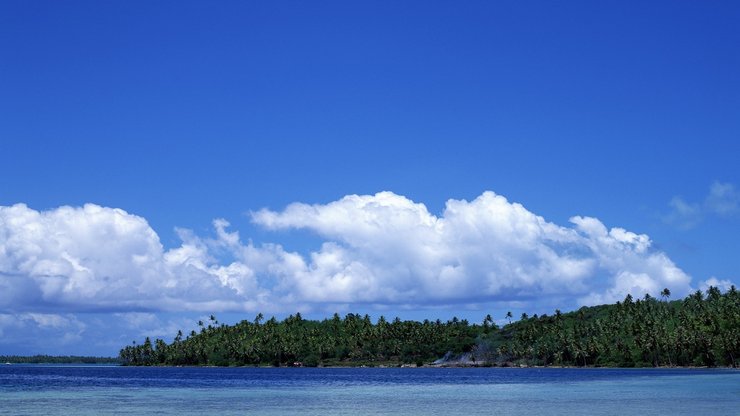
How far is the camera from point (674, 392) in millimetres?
111125

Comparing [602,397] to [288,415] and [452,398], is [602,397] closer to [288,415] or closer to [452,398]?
[452,398]

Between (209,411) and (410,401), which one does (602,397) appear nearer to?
(410,401)

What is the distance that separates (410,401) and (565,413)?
26.5 metres

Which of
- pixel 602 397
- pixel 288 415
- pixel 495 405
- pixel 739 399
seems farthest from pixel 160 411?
pixel 739 399

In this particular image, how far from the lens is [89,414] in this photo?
7819 cm

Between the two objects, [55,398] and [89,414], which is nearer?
[89,414]

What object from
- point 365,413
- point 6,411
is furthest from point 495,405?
point 6,411

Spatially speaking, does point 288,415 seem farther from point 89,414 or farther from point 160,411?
point 89,414

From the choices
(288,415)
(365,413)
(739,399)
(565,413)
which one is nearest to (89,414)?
(288,415)

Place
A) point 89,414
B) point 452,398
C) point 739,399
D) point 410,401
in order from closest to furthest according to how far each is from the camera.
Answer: point 89,414
point 739,399
point 410,401
point 452,398

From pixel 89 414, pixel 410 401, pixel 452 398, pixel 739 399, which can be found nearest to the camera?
pixel 89 414

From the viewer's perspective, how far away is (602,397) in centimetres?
10375

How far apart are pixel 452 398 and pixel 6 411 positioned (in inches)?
2185

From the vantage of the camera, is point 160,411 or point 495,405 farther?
point 495,405
